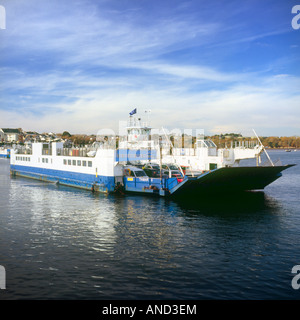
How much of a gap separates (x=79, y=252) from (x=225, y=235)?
39.6 feet

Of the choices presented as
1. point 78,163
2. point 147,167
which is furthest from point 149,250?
point 78,163

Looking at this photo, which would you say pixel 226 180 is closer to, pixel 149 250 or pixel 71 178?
pixel 149 250

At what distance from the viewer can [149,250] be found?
2275cm

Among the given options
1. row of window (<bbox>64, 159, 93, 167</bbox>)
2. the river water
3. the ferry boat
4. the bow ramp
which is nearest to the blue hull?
the ferry boat

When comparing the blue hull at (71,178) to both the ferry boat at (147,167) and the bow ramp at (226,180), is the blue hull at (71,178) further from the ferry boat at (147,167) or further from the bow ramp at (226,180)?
the bow ramp at (226,180)

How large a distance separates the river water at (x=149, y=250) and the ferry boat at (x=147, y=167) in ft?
15.9

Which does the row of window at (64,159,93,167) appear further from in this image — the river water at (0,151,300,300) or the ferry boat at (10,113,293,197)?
the river water at (0,151,300,300)

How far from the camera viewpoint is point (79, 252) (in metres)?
22.2

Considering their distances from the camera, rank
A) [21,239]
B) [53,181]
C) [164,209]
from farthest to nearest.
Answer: [53,181] → [164,209] → [21,239]

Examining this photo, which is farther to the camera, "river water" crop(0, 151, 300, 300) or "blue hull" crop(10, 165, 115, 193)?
→ "blue hull" crop(10, 165, 115, 193)

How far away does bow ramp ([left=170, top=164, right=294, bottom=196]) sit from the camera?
41.5 metres
